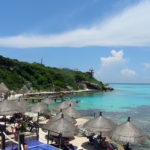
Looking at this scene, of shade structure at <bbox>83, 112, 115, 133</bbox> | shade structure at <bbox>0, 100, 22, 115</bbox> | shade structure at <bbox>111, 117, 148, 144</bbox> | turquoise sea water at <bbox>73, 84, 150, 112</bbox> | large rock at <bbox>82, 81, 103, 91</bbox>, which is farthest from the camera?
large rock at <bbox>82, 81, 103, 91</bbox>

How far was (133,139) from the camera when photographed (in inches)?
402

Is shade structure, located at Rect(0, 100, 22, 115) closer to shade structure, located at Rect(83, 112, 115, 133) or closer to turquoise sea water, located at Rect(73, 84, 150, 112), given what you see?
shade structure, located at Rect(83, 112, 115, 133)

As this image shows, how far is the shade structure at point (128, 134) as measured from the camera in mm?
10238

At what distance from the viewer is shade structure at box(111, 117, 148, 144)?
33.6 feet

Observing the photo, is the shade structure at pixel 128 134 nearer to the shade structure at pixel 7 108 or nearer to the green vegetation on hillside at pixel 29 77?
the shade structure at pixel 7 108

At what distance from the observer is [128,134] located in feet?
34.0

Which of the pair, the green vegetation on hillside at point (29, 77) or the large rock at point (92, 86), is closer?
the green vegetation on hillside at point (29, 77)

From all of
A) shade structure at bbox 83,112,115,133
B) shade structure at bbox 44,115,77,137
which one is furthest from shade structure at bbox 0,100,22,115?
shade structure at bbox 83,112,115,133

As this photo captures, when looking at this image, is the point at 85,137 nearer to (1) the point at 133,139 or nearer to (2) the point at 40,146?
(1) the point at 133,139

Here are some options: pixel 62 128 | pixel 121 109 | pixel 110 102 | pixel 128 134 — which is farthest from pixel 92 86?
pixel 128 134

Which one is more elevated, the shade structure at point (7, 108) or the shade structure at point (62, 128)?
the shade structure at point (7, 108)

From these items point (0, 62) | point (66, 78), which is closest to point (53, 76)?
point (66, 78)

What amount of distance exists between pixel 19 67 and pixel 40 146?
58.9 metres

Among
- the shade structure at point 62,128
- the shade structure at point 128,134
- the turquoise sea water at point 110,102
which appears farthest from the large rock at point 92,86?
the shade structure at point 128,134
